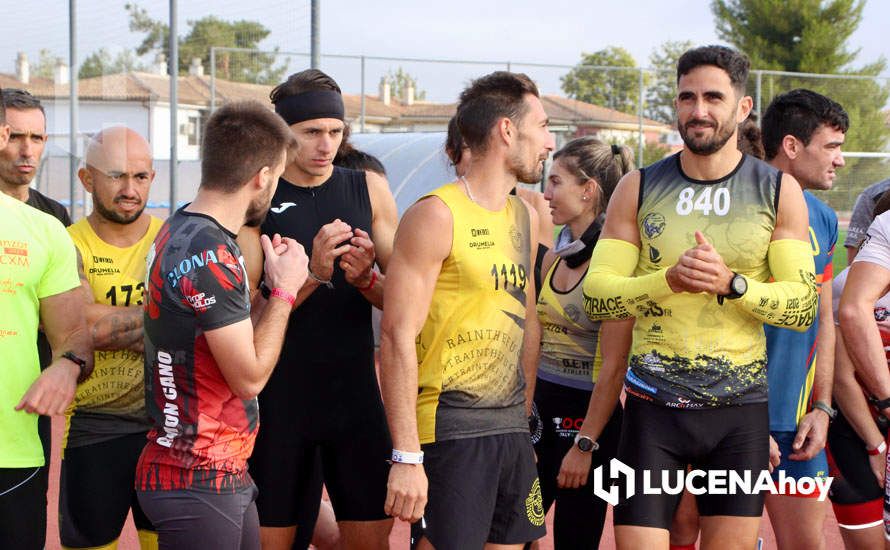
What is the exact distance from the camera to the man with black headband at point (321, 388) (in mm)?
4160

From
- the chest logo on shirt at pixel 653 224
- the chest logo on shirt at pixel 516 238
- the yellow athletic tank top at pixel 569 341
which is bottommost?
the yellow athletic tank top at pixel 569 341

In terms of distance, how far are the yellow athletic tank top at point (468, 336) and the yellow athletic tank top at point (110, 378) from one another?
124 centimetres

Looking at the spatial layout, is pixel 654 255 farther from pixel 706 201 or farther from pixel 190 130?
pixel 190 130

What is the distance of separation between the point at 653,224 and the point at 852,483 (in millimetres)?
1740

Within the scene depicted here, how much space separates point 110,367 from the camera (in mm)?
4168

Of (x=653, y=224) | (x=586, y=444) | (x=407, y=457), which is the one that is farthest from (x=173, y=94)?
(x=407, y=457)

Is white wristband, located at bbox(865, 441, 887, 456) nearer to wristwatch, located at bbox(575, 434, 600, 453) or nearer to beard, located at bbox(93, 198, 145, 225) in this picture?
wristwatch, located at bbox(575, 434, 600, 453)

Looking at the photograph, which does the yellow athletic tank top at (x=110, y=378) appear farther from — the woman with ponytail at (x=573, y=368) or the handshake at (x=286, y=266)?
the woman with ponytail at (x=573, y=368)

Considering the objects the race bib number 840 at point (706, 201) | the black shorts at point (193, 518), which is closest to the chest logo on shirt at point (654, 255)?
the race bib number 840 at point (706, 201)

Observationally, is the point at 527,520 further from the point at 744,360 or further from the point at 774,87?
the point at 774,87

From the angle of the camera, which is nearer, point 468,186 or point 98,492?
point 468,186

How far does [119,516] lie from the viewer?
13.6ft

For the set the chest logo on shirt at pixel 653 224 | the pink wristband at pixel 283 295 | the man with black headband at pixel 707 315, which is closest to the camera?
the pink wristband at pixel 283 295

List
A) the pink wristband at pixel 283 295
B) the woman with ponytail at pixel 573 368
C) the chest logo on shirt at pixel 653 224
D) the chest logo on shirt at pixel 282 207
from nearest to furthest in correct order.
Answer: the pink wristband at pixel 283 295
the chest logo on shirt at pixel 653 224
the chest logo on shirt at pixel 282 207
the woman with ponytail at pixel 573 368
